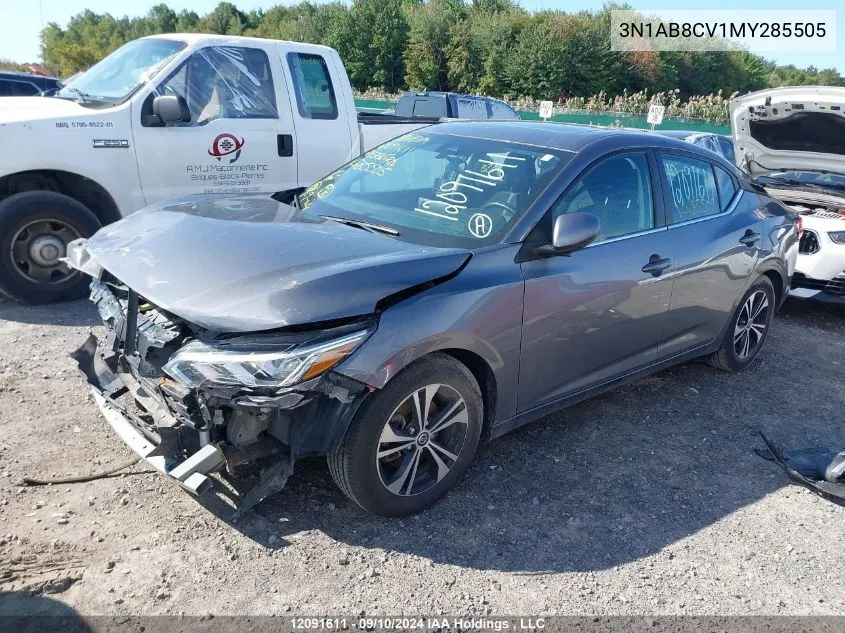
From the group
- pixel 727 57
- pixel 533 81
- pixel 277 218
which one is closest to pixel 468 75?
pixel 533 81

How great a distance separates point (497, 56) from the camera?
53.0m

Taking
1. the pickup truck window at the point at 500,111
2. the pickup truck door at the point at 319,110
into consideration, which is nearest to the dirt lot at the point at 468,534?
the pickup truck door at the point at 319,110

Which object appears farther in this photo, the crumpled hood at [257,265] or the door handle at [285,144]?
the door handle at [285,144]

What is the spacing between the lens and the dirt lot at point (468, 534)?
9.14ft

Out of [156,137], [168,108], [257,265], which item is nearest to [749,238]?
[257,265]

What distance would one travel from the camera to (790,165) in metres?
7.53

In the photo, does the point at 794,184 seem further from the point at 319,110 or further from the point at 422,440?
the point at 422,440

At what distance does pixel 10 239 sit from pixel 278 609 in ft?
13.9

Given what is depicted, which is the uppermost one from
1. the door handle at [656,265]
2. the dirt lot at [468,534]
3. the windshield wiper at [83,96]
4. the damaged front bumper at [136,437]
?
the windshield wiper at [83,96]

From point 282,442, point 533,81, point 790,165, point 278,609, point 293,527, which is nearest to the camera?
point 278,609

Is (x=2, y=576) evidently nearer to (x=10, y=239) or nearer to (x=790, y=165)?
(x=10, y=239)

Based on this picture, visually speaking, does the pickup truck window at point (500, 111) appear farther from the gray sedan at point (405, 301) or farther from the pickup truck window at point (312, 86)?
the gray sedan at point (405, 301)

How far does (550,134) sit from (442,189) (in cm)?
76

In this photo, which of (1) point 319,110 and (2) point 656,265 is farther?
(1) point 319,110
